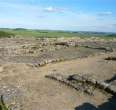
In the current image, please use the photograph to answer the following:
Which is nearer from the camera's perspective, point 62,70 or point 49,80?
point 49,80

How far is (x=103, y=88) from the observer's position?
2162 cm

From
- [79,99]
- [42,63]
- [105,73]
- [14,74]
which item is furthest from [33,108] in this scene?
[42,63]

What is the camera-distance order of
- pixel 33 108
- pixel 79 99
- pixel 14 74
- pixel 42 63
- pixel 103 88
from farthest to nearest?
pixel 42 63 < pixel 14 74 < pixel 103 88 < pixel 79 99 < pixel 33 108

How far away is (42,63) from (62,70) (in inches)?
209

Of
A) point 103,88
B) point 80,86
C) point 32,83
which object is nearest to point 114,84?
point 103,88

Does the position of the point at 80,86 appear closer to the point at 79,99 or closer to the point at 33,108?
the point at 79,99

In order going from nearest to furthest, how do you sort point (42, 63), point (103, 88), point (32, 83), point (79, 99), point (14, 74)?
point (79, 99), point (103, 88), point (32, 83), point (14, 74), point (42, 63)

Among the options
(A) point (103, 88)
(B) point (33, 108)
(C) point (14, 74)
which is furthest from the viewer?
(C) point (14, 74)

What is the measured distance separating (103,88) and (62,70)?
9019 millimetres

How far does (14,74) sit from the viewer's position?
90.6ft

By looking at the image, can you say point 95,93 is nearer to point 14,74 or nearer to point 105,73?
point 105,73

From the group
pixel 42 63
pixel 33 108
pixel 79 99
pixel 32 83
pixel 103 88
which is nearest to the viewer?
pixel 33 108

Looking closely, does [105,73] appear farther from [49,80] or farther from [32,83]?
[32,83]

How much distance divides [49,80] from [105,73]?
6.25 m
